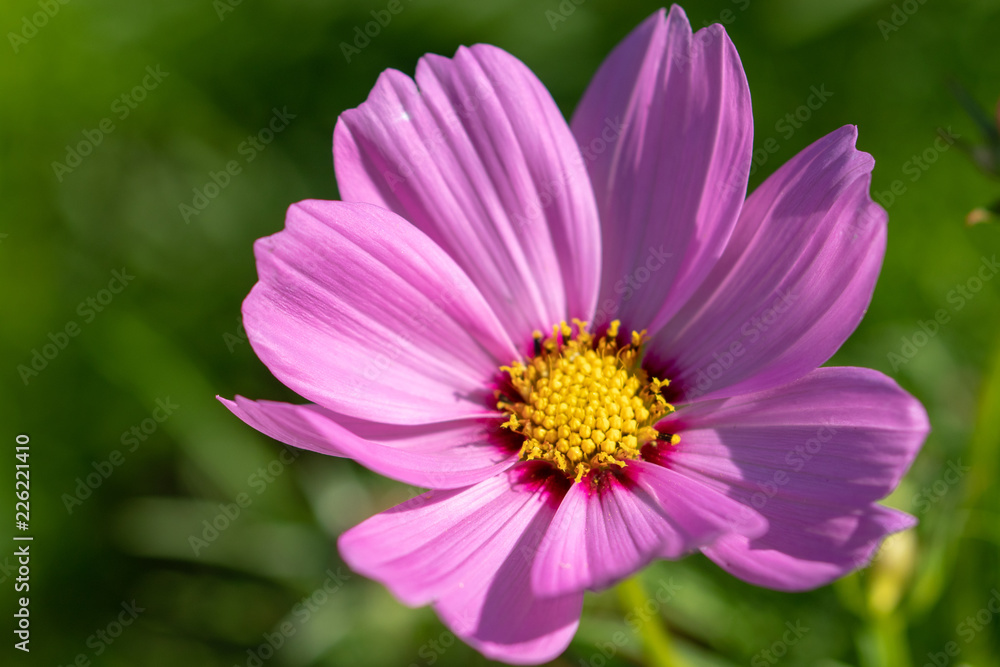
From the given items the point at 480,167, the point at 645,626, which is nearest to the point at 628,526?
the point at 645,626

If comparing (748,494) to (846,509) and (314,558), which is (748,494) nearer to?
(846,509)

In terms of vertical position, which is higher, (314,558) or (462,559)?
(462,559)

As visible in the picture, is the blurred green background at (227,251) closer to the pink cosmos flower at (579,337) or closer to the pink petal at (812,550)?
the pink cosmos flower at (579,337)

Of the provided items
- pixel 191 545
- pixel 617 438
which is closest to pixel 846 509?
pixel 617 438

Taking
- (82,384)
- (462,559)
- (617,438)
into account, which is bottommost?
(617,438)

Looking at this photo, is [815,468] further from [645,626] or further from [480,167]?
[480,167]
